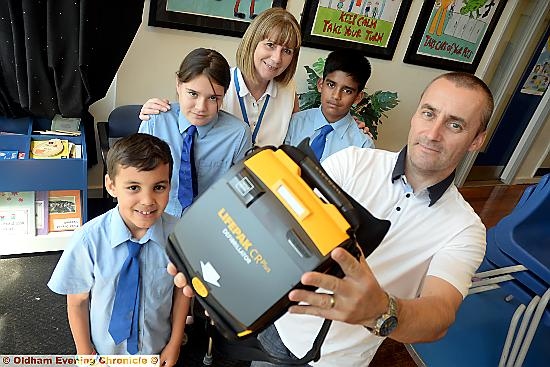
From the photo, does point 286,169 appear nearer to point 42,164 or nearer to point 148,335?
point 148,335

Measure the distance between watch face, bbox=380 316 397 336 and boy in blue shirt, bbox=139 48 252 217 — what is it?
0.88 m

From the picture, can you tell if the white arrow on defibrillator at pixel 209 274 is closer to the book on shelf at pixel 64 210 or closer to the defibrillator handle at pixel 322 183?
the defibrillator handle at pixel 322 183

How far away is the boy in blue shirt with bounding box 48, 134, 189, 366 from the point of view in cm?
112

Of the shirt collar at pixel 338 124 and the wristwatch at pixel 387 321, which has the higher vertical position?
the wristwatch at pixel 387 321

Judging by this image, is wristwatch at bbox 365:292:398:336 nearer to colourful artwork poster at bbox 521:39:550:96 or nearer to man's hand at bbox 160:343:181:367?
man's hand at bbox 160:343:181:367

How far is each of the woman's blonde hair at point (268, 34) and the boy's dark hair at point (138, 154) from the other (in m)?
0.67

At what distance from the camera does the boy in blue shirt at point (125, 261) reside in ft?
3.69

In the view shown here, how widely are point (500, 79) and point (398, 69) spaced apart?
1.20 meters

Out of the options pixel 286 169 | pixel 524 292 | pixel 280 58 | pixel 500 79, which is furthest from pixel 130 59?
pixel 500 79

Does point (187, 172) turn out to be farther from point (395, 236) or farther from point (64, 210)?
point (64, 210)

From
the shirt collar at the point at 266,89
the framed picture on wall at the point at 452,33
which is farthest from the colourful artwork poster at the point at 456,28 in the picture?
the shirt collar at the point at 266,89

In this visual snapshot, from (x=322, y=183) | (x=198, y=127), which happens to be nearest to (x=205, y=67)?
(x=198, y=127)

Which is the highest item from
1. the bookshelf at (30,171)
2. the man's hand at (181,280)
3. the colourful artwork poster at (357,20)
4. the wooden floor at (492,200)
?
the colourful artwork poster at (357,20)

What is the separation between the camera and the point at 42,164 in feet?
5.73
